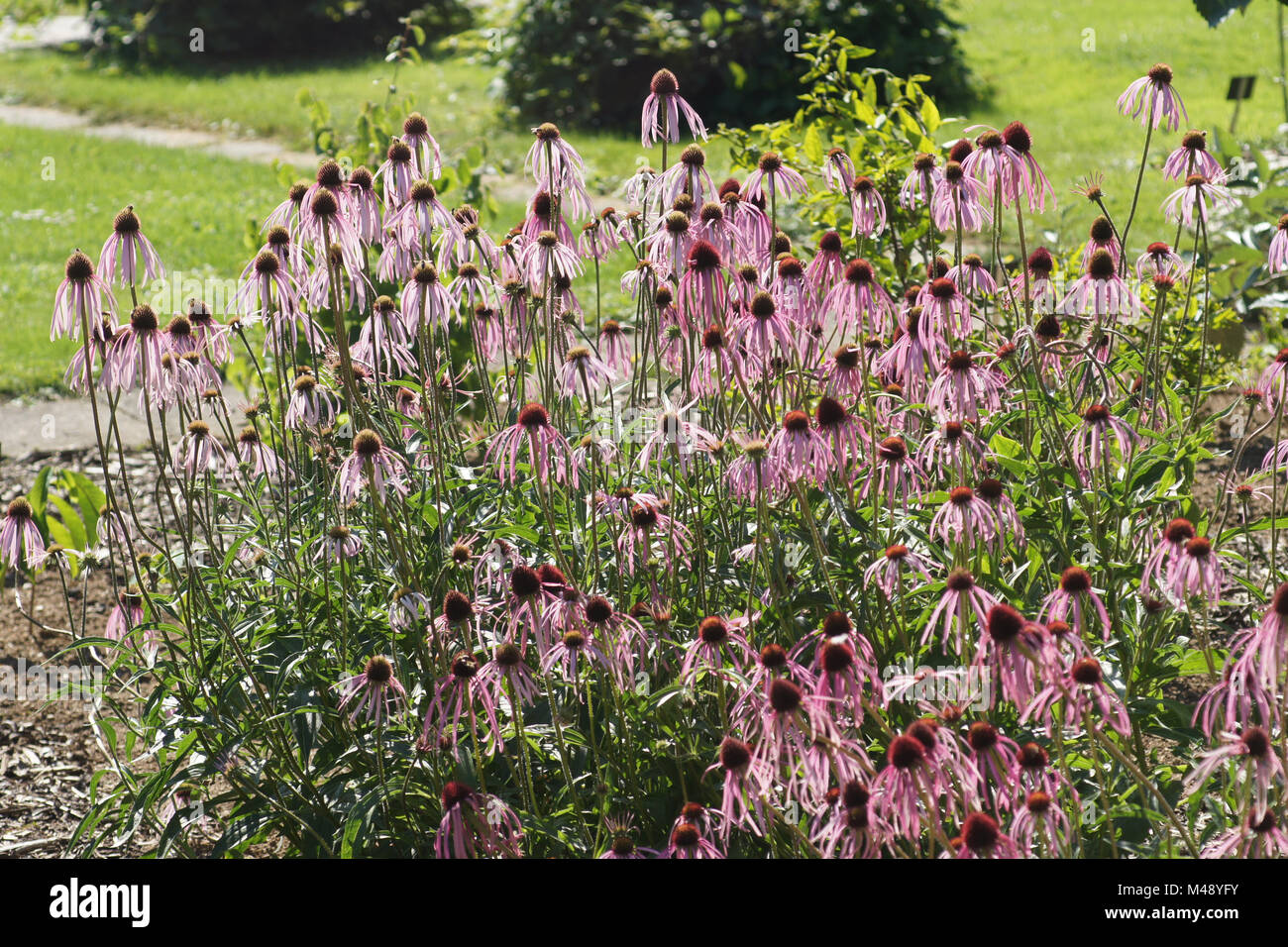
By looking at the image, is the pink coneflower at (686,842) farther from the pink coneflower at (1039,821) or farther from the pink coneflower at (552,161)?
the pink coneflower at (552,161)

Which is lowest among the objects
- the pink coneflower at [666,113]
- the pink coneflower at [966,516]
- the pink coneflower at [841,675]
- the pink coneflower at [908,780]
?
the pink coneflower at [908,780]

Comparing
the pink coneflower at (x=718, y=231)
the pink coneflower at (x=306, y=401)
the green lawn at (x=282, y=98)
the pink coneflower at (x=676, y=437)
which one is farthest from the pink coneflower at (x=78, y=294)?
the green lawn at (x=282, y=98)

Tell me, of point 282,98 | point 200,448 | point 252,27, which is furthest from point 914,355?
point 252,27

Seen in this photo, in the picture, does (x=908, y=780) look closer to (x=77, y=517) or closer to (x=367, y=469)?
(x=367, y=469)

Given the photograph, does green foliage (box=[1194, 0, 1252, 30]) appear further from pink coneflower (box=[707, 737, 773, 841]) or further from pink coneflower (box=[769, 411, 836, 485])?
pink coneflower (box=[707, 737, 773, 841])

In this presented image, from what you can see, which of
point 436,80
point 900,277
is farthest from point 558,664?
point 436,80

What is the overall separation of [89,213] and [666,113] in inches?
282

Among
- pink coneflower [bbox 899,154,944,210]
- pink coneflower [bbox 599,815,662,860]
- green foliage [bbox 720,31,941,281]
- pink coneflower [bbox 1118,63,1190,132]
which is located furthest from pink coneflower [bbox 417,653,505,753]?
green foliage [bbox 720,31,941,281]

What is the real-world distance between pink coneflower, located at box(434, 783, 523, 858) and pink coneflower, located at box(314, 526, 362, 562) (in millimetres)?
588

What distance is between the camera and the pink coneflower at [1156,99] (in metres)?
2.59

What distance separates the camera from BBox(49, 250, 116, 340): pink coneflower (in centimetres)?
221

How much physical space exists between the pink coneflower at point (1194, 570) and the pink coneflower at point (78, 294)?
1748mm

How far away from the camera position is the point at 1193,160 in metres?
2.76

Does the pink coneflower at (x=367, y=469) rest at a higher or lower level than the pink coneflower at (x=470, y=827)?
higher
